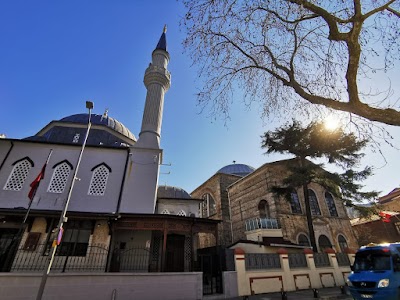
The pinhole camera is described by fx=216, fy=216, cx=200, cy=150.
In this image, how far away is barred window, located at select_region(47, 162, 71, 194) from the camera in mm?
12026

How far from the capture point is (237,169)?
29.4m

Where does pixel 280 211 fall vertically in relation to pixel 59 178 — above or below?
below

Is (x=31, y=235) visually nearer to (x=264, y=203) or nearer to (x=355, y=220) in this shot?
(x=264, y=203)

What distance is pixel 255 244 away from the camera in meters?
13.2

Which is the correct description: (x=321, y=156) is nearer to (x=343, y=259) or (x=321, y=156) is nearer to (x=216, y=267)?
(x=343, y=259)

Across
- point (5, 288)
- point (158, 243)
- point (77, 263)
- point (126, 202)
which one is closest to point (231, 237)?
point (158, 243)

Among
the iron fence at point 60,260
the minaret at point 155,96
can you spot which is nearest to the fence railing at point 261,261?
the iron fence at point 60,260

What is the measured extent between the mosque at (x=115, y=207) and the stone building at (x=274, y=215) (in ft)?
0.31

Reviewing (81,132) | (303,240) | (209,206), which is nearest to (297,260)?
(303,240)

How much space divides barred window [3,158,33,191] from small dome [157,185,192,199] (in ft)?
28.2

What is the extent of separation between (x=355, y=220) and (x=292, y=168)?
1992cm

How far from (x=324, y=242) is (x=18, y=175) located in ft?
73.7

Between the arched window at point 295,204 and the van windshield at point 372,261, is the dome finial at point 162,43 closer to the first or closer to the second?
the arched window at point 295,204

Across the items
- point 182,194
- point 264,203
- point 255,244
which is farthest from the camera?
point 264,203
